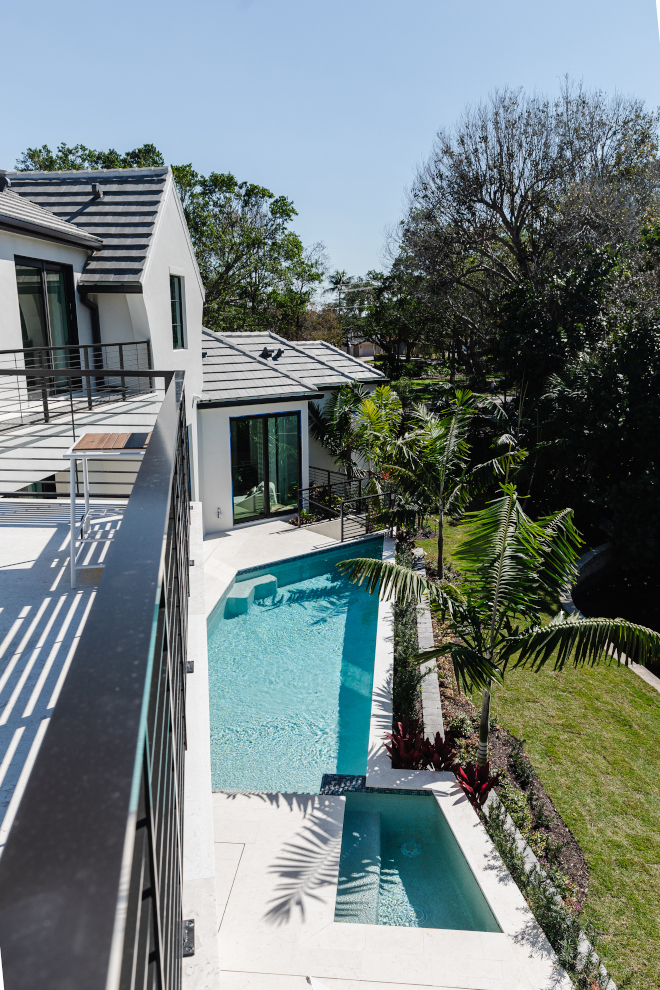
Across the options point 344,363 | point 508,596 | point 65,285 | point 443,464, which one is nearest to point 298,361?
point 344,363

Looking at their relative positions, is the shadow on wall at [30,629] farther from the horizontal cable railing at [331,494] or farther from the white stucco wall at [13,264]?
the horizontal cable railing at [331,494]

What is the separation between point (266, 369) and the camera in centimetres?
2116

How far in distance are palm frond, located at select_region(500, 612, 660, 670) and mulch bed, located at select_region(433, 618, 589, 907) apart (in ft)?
6.09

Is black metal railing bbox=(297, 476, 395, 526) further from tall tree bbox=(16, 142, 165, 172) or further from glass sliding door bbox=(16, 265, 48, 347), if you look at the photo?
tall tree bbox=(16, 142, 165, 172)

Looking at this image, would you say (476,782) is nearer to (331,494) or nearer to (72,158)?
(331,494)

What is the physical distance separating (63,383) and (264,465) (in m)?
7.69

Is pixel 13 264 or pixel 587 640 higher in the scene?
pixel 13 264

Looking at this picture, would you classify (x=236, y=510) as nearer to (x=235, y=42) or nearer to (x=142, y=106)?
(x=235, y=42)

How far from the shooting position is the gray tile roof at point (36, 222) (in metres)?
10.8

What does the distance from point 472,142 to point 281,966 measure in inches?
1326

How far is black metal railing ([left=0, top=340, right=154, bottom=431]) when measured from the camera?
10445mm

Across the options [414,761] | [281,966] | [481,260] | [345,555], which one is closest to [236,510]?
[345,555]

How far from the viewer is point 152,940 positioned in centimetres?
178

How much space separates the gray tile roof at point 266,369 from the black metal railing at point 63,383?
4356mm
